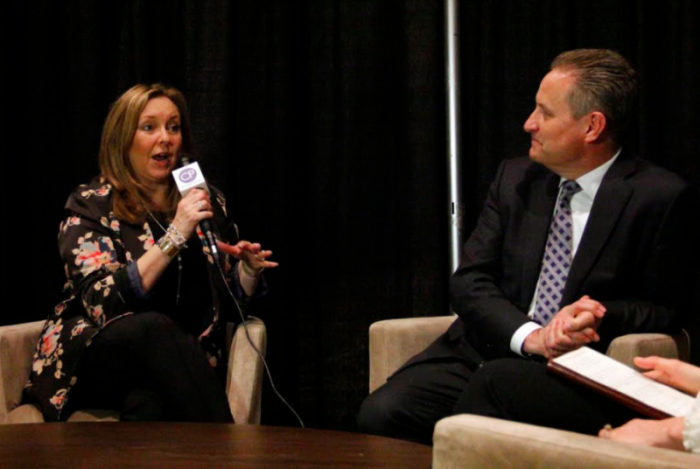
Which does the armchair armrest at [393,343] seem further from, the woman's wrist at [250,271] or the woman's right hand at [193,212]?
the woman's right hand at [193,212]

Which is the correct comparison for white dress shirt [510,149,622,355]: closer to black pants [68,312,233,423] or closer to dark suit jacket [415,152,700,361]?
dark suit jacket [415,152,700,361]

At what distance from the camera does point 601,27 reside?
3174 mm

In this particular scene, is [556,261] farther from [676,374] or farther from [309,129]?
[309,129]

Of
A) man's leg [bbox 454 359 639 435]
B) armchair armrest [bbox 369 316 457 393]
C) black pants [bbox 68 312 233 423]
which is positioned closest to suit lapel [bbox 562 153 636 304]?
man's leg [bbox 454 359 639 435]

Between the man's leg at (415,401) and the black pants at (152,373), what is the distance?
1.31 feet

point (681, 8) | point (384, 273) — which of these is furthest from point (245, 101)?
point (681, 8)

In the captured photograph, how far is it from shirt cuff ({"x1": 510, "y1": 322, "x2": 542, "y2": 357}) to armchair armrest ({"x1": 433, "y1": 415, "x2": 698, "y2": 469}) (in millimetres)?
1088

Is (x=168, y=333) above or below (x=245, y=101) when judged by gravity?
below

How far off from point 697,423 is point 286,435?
0.86m

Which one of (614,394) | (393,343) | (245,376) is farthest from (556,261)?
(245,376)

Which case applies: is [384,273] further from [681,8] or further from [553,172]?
[681,8]

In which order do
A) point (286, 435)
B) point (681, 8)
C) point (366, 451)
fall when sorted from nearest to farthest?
point (366, 451)
point (286, 435)
point (681, 8)

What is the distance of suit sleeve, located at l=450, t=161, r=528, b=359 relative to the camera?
239cm

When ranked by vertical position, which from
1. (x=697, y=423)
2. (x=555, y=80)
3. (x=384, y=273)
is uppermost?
(x=555, y=80)
